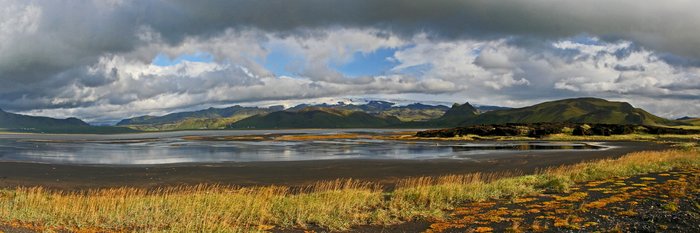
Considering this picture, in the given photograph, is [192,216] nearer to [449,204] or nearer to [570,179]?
[449,204]

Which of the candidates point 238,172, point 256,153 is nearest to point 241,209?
point 238,172

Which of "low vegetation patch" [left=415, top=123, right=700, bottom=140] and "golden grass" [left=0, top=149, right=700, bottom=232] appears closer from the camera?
"golden grass" [left=0, top=149, right=700, bottom=232]

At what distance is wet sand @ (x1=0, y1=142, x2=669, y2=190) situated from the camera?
3706 centimetres

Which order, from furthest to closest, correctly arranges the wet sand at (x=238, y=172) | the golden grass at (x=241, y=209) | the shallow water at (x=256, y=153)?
the shallow water at (x=256, y=153) < the wet sand at (x=238, y=172) < the golden grass at (x=241, y=209)

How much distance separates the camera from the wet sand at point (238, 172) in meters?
37.1

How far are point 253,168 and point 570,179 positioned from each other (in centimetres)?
3017

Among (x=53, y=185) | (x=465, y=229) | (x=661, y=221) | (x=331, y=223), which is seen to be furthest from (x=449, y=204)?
(x=53, y=185)

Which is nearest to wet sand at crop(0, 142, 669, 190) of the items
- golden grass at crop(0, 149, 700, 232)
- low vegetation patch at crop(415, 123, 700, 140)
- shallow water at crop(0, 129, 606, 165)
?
shallow water at crop(0, 129, 606, 165)

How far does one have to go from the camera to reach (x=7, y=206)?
70.4ft

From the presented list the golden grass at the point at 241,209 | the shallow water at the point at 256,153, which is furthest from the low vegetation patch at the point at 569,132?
the golden grass at the point at 241,209

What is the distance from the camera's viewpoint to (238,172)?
4400 centimetres

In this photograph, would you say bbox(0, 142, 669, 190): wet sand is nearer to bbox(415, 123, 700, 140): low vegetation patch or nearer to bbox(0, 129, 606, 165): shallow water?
bbox(0, 129, 606, 165): shallow water

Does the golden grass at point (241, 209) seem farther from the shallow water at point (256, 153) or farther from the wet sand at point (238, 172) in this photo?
the shallow water at point (256, 153)

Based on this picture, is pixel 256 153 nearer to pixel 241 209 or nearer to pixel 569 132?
pixel 241 209
